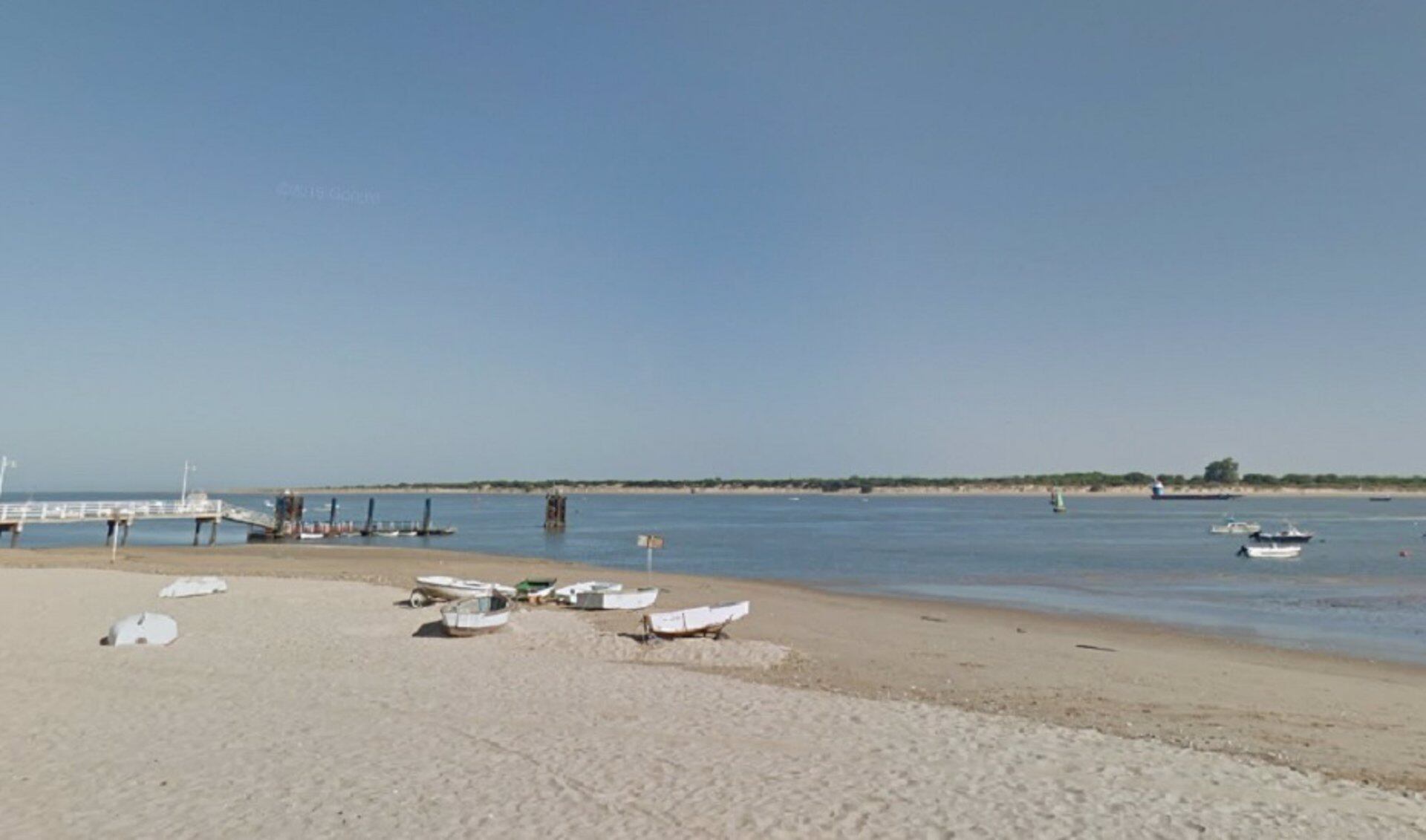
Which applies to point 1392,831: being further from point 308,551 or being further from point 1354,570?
point 308,551

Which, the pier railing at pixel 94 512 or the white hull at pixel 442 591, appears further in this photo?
the pier railing at pixel 94 512

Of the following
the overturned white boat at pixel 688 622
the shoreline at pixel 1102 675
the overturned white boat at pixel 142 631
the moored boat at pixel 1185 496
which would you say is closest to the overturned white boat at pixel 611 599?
the shoreline at pixel 1102 675

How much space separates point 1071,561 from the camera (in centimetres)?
4606

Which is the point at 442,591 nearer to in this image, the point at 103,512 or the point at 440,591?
the point at 440,591

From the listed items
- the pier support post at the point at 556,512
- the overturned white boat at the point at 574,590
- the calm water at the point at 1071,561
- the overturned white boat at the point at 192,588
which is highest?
the pier support post at the point at 556,512

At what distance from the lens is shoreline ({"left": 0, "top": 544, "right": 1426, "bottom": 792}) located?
1117cm

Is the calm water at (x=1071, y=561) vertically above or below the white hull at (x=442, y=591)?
below

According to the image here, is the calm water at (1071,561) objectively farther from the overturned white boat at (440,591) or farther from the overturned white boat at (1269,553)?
the overturned white boat at (440,591)

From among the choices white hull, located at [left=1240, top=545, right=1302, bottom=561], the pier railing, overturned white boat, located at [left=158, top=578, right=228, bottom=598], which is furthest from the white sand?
white hull, located at [left=1240, top=545, right=1302, bottom=561]

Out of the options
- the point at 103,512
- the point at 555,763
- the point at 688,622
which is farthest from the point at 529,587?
the point at 103,512

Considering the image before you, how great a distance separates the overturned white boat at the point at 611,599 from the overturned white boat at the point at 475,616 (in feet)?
14.5

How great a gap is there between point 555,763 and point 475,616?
9150 millimetres

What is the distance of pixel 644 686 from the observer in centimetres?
1309

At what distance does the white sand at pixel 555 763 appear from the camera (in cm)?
743
